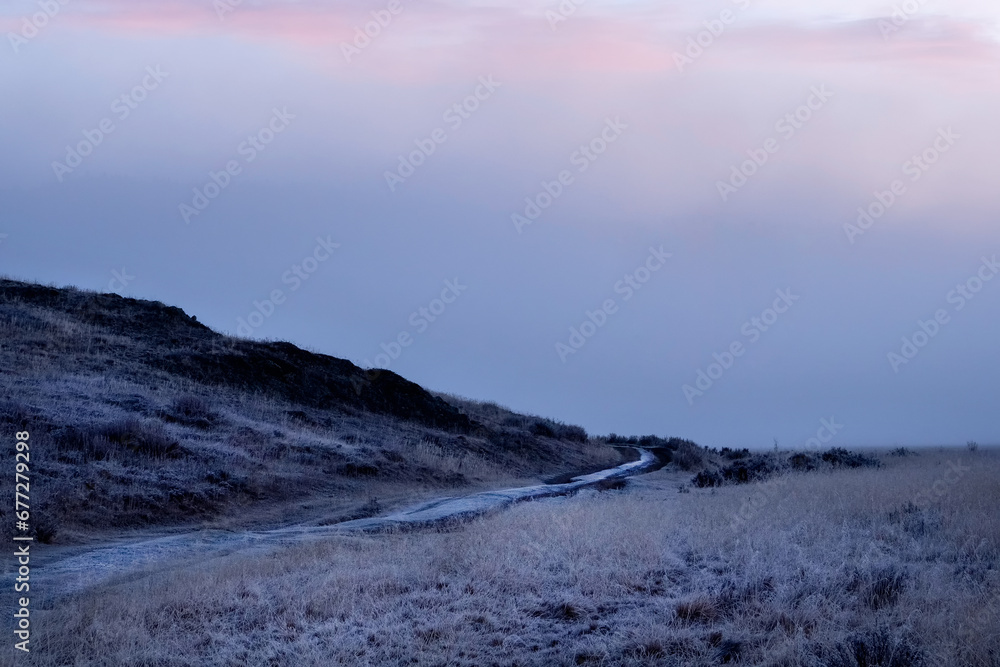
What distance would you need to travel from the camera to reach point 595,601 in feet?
27.8

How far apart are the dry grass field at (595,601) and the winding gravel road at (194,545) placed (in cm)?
96

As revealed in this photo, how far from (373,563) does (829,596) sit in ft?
17.8

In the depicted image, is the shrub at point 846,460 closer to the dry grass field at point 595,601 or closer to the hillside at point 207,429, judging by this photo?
the hillside at point 207,429

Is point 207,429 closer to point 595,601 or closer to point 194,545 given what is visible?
point 194,545

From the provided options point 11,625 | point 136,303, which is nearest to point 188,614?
point 11,625

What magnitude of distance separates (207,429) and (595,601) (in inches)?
737

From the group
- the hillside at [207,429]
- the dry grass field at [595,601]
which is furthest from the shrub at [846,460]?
the dry grass field at [595,601]

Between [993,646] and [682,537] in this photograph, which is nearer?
[993,646]

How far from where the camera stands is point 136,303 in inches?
1591

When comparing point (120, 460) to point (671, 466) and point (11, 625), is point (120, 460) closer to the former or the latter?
point (11, 625)

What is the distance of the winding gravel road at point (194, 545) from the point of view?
11586 millimetres

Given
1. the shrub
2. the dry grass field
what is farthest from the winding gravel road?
the shrub

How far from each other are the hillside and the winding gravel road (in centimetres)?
164

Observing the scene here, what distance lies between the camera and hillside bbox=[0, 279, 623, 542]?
18328 mm
